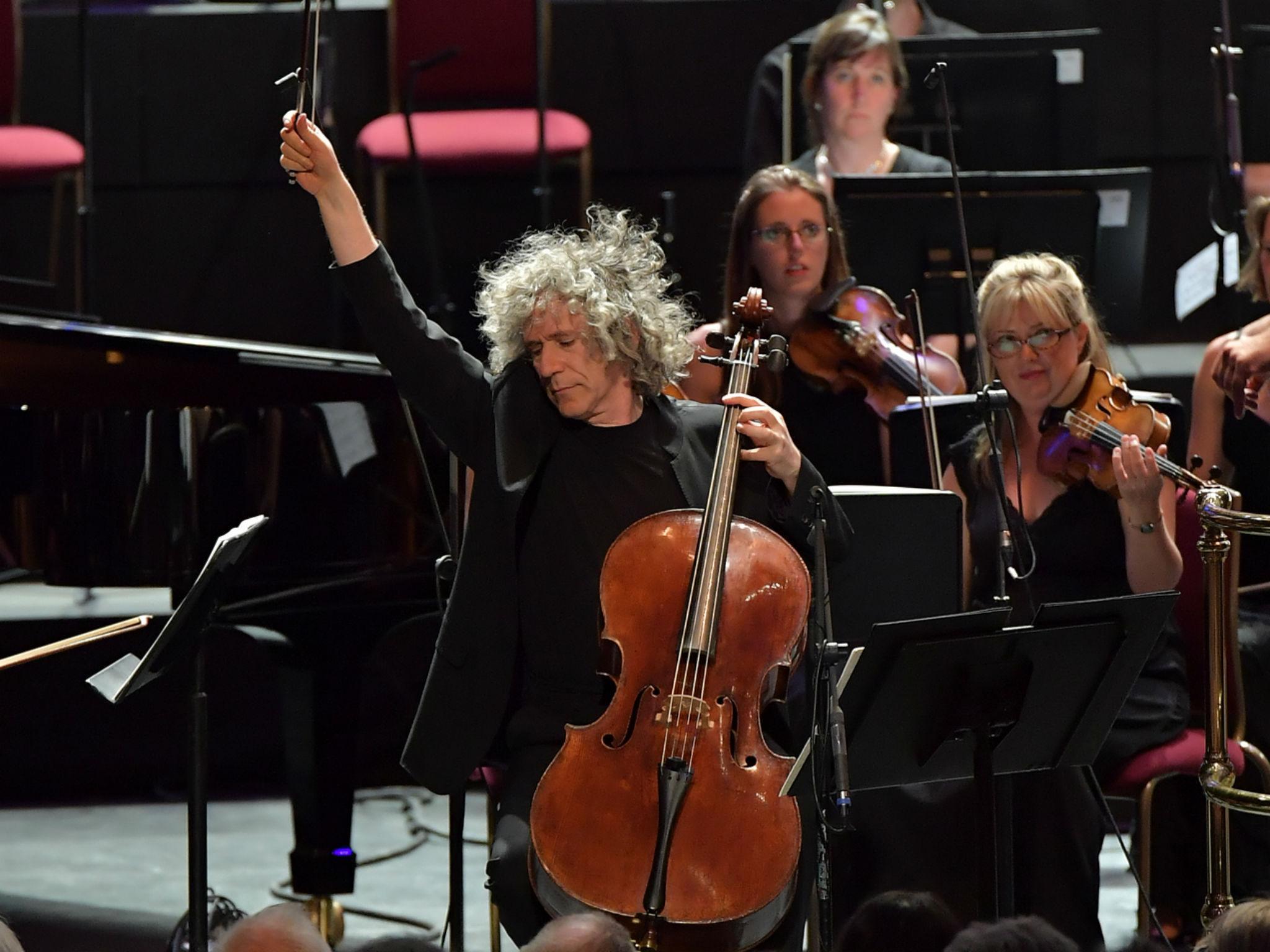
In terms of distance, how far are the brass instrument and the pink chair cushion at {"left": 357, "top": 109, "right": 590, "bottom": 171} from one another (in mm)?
2840

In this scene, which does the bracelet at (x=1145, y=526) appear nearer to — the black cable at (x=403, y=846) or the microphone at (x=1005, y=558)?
the microphone at (x=1005, y=558)

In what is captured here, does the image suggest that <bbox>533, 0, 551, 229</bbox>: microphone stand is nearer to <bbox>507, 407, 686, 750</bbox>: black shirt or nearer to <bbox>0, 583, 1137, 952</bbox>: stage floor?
<bbox>0, 583, 1137, 952</bbox>: stage floor

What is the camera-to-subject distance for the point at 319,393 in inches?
162

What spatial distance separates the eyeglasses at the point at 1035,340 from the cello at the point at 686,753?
78 cm

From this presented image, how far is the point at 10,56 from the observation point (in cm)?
555

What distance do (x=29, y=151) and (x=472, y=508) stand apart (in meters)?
3.06

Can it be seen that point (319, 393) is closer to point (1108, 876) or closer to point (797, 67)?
point (797, 67)

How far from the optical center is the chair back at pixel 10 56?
218 inches

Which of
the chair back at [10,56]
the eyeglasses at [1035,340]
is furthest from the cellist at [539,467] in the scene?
the chair back at [10,56]

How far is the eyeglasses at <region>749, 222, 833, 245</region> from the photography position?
377 cm

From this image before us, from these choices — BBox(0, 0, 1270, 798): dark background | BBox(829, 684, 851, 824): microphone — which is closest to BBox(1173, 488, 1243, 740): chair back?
BBox(829, 684, 851, 824): microphone

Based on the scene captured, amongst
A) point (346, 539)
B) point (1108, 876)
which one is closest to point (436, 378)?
point (346, 539)

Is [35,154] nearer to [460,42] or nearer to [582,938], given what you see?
[460,42]

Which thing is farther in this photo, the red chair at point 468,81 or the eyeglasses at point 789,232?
the red chair at point 468,81
